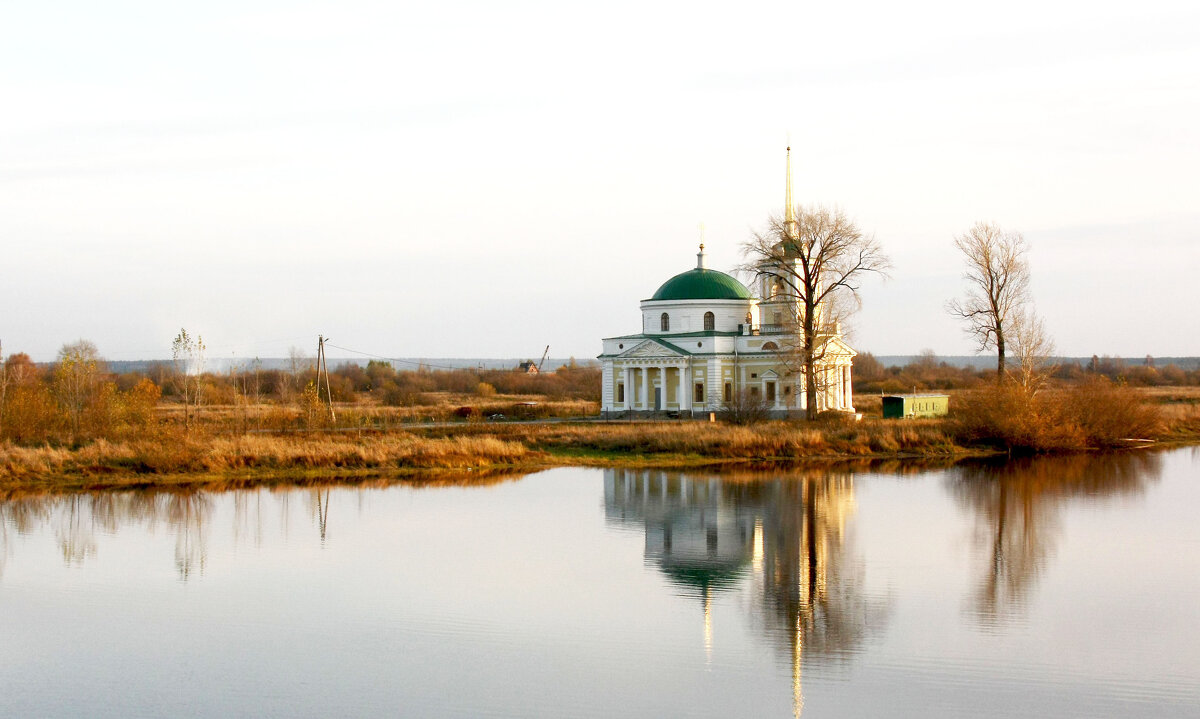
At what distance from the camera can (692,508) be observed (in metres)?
25.9

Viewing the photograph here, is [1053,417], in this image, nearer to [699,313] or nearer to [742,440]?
[742,440]

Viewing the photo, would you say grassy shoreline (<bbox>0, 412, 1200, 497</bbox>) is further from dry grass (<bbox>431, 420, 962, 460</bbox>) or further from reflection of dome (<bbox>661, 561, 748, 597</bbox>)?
reflection of dome (<bbox>661, 561, 748, 597</bbox>)

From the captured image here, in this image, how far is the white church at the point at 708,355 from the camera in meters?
52.2

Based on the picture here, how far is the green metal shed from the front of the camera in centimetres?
5200

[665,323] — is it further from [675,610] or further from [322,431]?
[675,610]

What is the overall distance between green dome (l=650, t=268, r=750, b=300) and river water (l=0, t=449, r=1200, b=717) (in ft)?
92.8

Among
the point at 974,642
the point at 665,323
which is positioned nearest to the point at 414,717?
the point at 974,642

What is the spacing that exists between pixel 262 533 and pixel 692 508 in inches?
349

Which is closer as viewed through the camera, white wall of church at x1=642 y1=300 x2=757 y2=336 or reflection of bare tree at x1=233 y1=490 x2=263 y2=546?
reflection of bare tree at x1=233 y1=490 x2=263 y2=546

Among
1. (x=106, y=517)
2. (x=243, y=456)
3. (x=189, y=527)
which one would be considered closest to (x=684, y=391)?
(x=243, y=456)

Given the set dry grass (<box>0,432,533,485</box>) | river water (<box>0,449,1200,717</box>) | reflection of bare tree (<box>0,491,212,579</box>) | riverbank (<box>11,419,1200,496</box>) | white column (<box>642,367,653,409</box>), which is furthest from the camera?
white column (<box>642,367,653,409</box>)

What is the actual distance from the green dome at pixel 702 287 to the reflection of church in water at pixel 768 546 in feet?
76.6

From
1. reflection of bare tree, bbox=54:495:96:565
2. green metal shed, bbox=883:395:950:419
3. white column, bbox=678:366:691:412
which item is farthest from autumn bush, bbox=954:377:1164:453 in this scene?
reflection of bare tree, bbox=54:495:96:565

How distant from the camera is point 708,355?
53.1 metres
